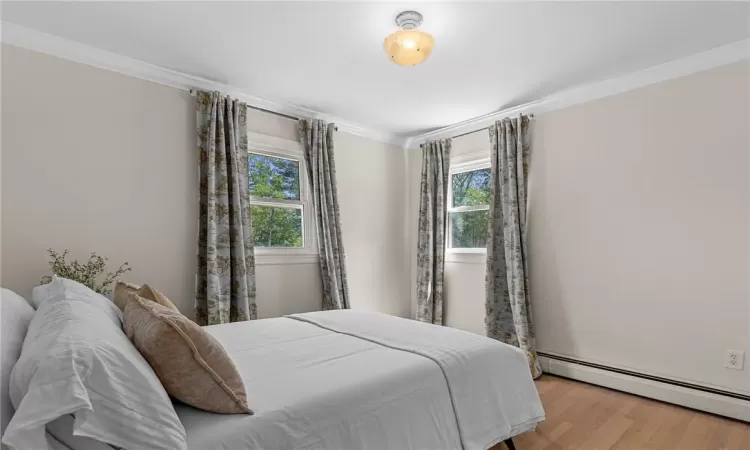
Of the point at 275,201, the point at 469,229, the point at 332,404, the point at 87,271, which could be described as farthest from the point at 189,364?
the point at 469,229

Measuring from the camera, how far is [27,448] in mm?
771

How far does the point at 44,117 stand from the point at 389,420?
274 centimetres

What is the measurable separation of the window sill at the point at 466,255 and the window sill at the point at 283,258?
1462mm

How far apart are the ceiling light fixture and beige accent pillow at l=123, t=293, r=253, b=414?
5.91ft

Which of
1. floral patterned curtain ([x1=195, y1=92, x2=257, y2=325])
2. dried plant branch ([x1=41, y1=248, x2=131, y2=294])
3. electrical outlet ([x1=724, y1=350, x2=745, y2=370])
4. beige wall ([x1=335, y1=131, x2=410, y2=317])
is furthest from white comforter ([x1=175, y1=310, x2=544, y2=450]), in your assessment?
beige wall ([x1=335, y1=131, x2=410, y2=317])

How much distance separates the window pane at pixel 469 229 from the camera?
4.05 metres

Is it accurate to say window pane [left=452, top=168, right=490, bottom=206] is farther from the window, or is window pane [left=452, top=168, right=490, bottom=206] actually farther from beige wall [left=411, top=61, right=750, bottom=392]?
beige wall [left=411, top=61, right=750, bottom=392]

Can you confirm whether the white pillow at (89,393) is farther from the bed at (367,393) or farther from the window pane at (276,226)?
the window pane at (276,226)

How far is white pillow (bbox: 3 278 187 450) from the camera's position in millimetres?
779

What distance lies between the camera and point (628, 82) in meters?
3.00

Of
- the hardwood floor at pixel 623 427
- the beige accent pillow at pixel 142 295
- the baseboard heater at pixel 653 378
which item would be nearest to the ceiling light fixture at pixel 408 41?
the beige accent pillow at pixel 142 295

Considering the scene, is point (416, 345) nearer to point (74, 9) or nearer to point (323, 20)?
point (323, 20)

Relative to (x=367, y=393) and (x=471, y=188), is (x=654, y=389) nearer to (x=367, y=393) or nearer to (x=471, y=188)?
(x=471, y=188)

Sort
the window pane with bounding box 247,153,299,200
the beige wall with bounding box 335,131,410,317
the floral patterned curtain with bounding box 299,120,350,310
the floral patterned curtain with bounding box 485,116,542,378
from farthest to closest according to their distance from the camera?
the beige wall with bounding box 335,131,410,317
the floral patterned curtain with bounding box 299,120,350,310
the window pane with bounding box 247,153,299,200
the floral patterned curtain with bounding box 485,116,542,378
